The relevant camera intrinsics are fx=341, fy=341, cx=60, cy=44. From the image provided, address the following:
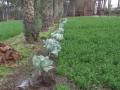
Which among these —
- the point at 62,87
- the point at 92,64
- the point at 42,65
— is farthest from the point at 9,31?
the point at 62,87

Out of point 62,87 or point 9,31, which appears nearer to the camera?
point 62,87

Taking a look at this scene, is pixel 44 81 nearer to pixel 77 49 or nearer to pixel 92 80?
pixel 92 80

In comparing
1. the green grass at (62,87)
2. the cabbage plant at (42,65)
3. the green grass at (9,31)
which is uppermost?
the cabbage plant at (42,65)

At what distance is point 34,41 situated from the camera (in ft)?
35.1

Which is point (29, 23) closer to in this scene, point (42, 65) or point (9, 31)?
point (42, 65)

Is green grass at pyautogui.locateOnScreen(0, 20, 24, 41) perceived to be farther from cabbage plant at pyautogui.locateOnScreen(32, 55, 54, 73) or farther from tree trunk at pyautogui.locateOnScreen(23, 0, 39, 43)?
cabbage plant at pyautogui.locateOnScreen(32, 55, 54, 73)

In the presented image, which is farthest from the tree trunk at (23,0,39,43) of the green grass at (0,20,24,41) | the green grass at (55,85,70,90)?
the green grass at (55,85,70,90)

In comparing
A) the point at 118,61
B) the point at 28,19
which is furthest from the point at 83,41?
the point at 118,61

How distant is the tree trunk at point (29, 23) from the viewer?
1055 cm

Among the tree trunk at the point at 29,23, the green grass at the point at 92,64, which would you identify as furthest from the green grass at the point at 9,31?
the green grass at the point at 92,64

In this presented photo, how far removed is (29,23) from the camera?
10586mm

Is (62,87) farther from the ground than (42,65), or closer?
closer

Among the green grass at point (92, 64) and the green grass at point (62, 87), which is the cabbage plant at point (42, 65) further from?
the green grass at point (92, 64)

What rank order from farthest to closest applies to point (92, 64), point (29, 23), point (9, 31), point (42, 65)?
point (9, 31) < point (29, 23) < point (92, 64) < point (42, 65)
